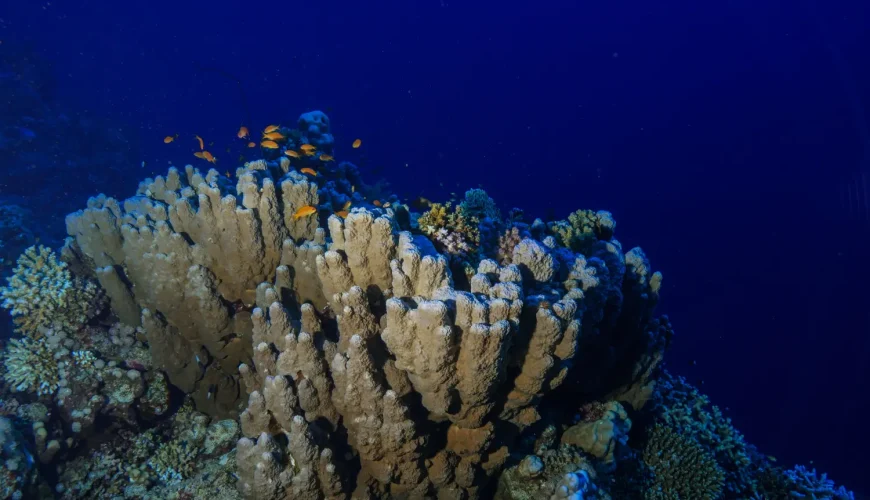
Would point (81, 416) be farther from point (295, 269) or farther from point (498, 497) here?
point (498, 497)

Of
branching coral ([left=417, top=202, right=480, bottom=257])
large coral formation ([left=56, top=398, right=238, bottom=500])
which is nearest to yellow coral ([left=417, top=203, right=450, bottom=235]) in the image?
branching coral ([left=417, top=202, right=480, bottom=257])

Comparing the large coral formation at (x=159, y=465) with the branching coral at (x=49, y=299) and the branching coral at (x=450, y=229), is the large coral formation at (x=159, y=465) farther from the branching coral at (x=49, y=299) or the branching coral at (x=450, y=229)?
the branching coral at (x=450, y=229)

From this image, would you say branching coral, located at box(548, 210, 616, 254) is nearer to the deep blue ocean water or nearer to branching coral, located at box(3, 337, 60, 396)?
the deep blue ocean water

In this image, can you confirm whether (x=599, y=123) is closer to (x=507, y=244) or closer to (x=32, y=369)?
(x=507, y=244)

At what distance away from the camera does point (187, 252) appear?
16.1 ft

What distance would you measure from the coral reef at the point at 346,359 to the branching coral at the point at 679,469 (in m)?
0.02

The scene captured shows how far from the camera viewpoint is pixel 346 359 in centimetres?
337

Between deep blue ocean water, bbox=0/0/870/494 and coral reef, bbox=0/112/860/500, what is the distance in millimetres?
3959

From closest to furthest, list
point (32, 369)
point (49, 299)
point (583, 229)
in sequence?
point (32, 369) < point (49, 299) < point (583, 229)

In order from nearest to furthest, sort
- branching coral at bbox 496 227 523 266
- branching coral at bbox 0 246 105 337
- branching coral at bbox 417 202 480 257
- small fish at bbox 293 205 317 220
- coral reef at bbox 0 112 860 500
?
coral reef at bbox 0 112 860 500
branching coral at bbox 417 202 480 257
branching coral at bbox 496 227 523 266
small fish at bbox 293 205 317 220
branching coral at bbox 0 246 105 337

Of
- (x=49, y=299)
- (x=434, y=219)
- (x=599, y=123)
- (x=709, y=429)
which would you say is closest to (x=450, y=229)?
(x=434, y=219)

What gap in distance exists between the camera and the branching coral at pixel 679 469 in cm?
509

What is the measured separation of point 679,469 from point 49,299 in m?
8.64

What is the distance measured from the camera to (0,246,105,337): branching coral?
576cm
